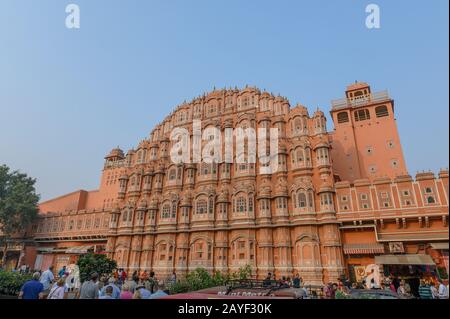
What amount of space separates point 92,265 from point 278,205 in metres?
16.2

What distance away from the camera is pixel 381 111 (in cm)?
2906

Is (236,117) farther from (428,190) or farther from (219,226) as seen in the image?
(428,190)

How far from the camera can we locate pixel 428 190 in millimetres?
20422

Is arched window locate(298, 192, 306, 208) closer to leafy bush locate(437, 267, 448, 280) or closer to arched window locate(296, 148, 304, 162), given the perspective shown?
arched window locate(296, 148, 304, 162)

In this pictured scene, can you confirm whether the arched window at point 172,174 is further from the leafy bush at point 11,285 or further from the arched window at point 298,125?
the leafy bush at point 11,285

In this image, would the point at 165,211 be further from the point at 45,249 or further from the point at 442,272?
the point at 442,272

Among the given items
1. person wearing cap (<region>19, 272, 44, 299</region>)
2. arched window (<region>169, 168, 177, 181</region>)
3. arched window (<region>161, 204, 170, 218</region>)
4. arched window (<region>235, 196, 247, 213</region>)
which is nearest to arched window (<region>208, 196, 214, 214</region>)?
arched window (<region>235, 196, 247, 213</region>)

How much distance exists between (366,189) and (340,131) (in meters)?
9.58

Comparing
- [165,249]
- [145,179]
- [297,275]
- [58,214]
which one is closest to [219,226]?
[165,249]

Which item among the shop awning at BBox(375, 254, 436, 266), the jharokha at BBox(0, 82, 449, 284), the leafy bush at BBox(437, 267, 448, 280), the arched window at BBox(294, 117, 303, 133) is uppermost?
the arched window at BBox(294, 117, 303, 133)

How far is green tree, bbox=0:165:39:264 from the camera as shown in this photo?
35469 millimetres

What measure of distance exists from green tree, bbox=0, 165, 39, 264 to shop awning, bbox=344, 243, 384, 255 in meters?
40.0

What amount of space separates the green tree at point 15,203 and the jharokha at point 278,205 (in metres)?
3.42

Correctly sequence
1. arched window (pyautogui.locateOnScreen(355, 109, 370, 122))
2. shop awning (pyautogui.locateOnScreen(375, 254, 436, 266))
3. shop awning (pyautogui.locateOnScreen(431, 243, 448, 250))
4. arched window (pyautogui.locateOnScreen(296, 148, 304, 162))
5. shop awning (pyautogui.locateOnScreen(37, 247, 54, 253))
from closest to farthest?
shop awning (pyautogui.locateOnScreen(375, 254, 436, 266)) < shop awning (pyautogui.locateOnScreen(431, 243, 448, 250)) < arched window (pyautogui.locateOnScreen(296, 148, 304, 162)) < arched window (pyautogui.locateOnScreen(355, 109, 370, 122)) < shop awning (pyautogui.locateOnScreen(37, 247, 54, 253))
